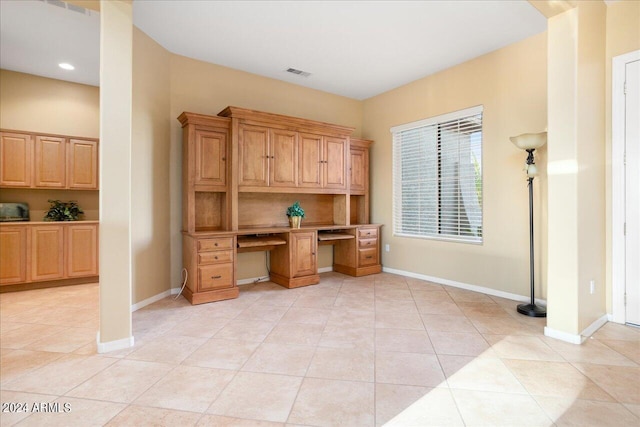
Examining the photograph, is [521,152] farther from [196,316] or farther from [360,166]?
[196,316]

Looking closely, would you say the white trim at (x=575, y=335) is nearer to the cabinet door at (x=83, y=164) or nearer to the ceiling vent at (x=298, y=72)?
the ceiling vent at (x=298, y=72)

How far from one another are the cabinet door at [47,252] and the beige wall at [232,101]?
6.12 feet

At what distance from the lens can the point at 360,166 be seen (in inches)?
210

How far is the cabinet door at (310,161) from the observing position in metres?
4.54

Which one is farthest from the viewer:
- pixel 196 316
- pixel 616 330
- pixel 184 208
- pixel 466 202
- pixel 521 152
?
pixel 466 202

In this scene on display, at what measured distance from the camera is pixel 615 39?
9.72 ft

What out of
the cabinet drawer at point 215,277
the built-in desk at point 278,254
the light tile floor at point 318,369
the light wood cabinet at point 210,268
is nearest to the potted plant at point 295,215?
the built-in desk at point 278,254

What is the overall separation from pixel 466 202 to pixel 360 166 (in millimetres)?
1812

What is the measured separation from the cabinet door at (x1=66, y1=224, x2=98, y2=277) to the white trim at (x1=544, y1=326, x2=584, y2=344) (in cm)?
566

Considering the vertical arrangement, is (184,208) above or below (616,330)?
above

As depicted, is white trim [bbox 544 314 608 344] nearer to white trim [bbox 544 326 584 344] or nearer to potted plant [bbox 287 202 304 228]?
white trim [bbox 544 326 584 344]

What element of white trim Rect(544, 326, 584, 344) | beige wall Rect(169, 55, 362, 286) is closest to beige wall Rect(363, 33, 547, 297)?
white trim Rect(544, 326, 584, 344)

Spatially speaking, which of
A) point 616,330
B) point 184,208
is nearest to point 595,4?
point 616,330

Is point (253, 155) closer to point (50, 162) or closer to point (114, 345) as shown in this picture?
point (114, 345)
